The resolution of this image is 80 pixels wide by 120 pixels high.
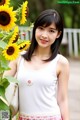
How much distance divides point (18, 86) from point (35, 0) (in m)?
15.2

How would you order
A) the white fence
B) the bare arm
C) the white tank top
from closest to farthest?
the white tank top < the bare arm < the white fence

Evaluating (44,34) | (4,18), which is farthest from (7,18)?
(44,34)

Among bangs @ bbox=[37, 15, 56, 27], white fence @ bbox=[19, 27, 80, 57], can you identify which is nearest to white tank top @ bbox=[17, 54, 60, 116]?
bangs @ bbox=[37, 15, 56, 27]

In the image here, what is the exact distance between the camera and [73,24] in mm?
19406

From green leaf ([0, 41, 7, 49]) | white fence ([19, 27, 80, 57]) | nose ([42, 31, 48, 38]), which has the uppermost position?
green leaf ([0, 41, 7, 49])

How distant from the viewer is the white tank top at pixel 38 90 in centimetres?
305

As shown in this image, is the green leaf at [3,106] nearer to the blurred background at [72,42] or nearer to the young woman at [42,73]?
the young woman at [42,73]

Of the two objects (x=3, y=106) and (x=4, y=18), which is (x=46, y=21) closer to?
(x=4, y=18)

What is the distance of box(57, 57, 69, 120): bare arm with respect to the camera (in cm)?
317

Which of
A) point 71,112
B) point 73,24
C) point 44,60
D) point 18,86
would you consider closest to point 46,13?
point 44,60

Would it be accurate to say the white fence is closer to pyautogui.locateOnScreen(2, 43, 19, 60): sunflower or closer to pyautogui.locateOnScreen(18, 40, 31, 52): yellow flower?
pyautogui.locateOnScreen(18, 40, 31, 52): yellow flower

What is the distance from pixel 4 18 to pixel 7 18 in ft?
0.06

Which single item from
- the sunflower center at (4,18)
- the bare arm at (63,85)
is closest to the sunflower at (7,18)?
the sunflower center at (4,18)

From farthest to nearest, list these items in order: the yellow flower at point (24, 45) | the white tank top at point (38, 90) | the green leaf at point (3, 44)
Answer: the white tank top at point (38, 90) → the yellow flower at point (24, 45) → the green leaf at point (3, 44)
